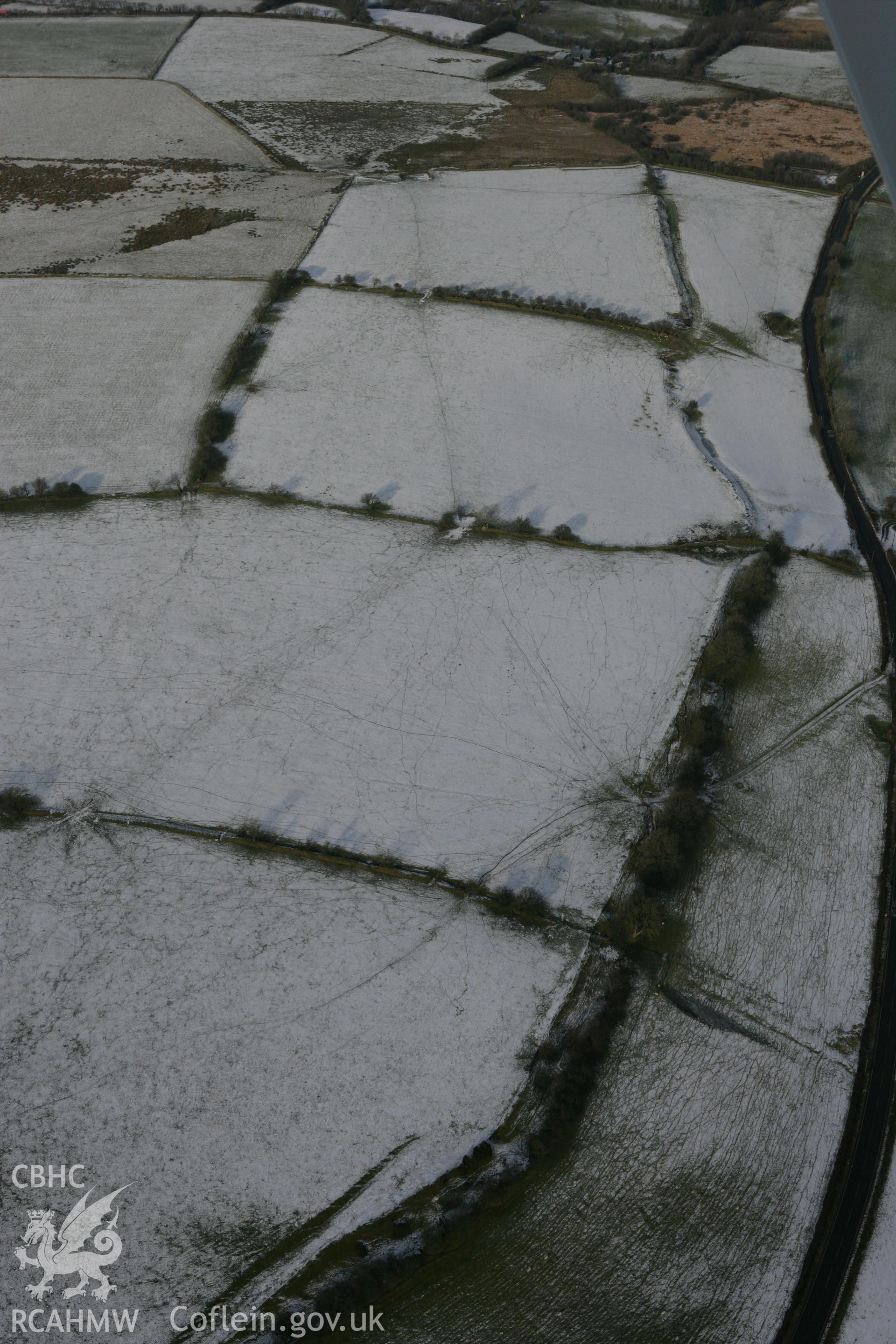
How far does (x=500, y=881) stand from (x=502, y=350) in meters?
23.0

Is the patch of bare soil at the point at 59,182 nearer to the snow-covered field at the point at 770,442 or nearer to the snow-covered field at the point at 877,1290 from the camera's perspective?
the snow-covered field at the point at 770,442

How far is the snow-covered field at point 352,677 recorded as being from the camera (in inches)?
818

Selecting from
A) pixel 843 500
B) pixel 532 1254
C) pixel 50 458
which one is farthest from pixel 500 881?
pixel 50 458

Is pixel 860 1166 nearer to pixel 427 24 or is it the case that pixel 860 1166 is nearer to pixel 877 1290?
pixel 877 1290

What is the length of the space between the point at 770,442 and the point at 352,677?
1846 cm

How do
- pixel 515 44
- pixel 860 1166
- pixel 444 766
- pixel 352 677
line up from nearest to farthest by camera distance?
pixel 860 1166 < pixel 444 766 < pixel 352 677 < pixel 515 44

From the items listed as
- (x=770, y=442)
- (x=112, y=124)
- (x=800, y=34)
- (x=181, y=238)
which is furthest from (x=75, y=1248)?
(x=800, y=34)

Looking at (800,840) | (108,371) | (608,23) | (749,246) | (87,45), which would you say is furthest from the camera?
(608,23)

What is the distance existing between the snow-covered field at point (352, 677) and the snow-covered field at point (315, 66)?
4186cm

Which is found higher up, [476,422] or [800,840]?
[476,422]

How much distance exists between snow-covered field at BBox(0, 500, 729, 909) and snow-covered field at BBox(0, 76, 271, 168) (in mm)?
31289

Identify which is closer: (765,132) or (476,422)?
(476,422)

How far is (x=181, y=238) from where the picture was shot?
4084 cm

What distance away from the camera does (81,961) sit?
59.1 ft
